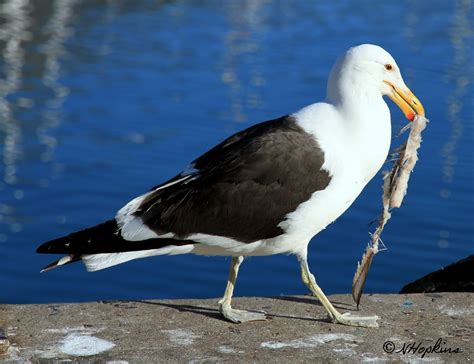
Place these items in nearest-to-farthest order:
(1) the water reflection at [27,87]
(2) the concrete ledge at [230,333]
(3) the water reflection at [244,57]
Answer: (2) the concrete ledge at [230,333] < (1) the water reflection at [27,87] < (3) the water reflection at [244,57]

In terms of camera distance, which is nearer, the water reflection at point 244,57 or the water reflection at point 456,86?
the water reflection at point 456,86

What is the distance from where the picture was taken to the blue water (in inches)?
363

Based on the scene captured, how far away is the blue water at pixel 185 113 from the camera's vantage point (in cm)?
923

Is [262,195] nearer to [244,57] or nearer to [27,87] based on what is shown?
[27,87]

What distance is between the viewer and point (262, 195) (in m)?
5.84

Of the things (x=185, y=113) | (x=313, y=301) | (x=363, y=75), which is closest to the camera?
(x=363, y=75)

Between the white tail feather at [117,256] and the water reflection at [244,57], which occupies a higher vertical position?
the white tail feather at [117,256]

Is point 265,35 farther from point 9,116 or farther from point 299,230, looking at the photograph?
point 299,230

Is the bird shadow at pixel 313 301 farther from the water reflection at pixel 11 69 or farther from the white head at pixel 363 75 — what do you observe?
the water reflection at pixel 11 69

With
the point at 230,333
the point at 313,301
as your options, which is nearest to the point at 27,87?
the point at 313,301

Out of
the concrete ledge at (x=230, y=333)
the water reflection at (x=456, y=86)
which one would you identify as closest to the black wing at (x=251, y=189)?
the concrete ledge at (x=230, y=333)

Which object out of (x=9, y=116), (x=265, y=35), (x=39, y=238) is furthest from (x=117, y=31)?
(x=39, y=238)

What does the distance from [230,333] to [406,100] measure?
164 cm
